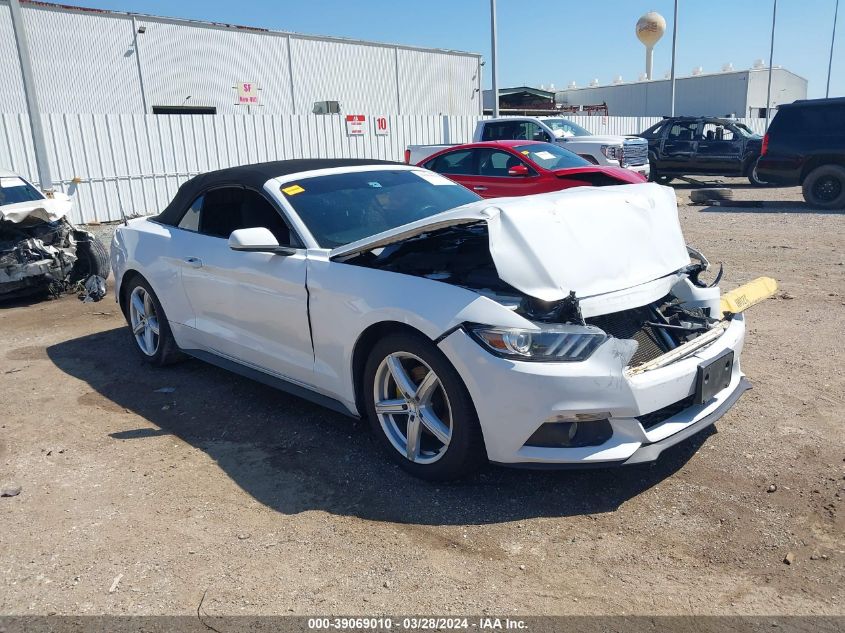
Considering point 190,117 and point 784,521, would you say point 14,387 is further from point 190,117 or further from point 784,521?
point 190,117

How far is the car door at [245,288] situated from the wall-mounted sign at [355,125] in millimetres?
14725

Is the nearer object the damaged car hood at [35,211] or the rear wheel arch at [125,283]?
the rear wheel arch at [125,283]

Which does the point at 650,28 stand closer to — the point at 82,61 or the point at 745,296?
the point at 82,61

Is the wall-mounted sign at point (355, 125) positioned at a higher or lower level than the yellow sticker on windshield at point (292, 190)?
higher

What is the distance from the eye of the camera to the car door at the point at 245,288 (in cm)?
411

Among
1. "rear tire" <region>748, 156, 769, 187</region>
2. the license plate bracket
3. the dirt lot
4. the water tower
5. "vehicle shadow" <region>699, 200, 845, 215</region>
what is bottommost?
"vehicle shadow" <region>699, 200, 845, 215</region>

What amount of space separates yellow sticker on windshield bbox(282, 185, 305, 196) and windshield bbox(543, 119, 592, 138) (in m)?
13.7

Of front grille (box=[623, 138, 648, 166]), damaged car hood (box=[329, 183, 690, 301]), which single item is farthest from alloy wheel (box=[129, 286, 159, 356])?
front grille (box=[623, 138, 648, 166])

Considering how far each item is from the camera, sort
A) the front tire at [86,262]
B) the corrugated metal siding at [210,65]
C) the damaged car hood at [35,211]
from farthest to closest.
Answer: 1. the corrugated metal siding at [210,65]
2. the front tire at [86,262]
3. the damaged car hood at [35,211]

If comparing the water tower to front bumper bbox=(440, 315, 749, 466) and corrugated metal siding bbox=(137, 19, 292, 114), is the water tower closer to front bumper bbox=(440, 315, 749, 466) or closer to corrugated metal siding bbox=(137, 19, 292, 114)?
corrugated metal siding bbox=(137, 19, 292, 114)

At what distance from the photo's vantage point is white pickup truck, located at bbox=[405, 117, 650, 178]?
1650 cm

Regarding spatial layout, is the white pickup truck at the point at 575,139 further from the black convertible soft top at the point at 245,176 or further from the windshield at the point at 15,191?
the black convertible soft top at the point at 245,176

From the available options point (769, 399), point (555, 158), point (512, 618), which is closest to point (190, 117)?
point (555, 158)

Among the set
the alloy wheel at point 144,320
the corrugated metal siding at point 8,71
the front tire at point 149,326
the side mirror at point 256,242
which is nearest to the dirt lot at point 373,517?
the front tire at point 149,326
